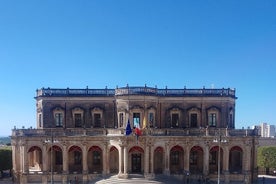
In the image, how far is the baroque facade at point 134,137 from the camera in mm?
39031

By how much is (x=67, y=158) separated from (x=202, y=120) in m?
20.6

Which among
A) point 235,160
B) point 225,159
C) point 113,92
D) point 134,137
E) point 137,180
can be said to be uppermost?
point 113,92

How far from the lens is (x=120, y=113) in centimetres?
4184

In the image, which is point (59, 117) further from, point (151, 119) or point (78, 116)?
point (151, 119)

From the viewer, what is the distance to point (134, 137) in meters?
37.8

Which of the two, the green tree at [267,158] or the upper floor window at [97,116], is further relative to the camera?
the green tree at [267,158]

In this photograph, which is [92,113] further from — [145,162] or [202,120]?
[202,120]

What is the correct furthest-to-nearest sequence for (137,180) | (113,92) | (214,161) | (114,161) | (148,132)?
(113,92) → (214,161) → (114,161) → (148,132) → (137,180)

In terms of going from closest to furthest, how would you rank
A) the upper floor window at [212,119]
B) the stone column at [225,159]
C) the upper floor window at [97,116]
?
the stone column at [225,159]
the upper floor window at [97,116]
the upper floor window at [212,119]

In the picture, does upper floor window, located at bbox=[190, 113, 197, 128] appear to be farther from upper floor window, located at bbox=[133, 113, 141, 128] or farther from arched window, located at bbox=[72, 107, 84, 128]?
arched window, located at bbox=[72, 107, 84, 128]

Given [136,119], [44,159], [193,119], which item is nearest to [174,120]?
[193,119]

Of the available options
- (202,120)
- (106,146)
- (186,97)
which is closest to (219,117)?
(202,120)

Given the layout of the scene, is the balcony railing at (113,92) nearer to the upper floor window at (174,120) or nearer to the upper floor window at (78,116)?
the upper floor window at (78,116)

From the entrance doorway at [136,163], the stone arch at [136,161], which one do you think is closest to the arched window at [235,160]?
the stone arch at [136,161]
